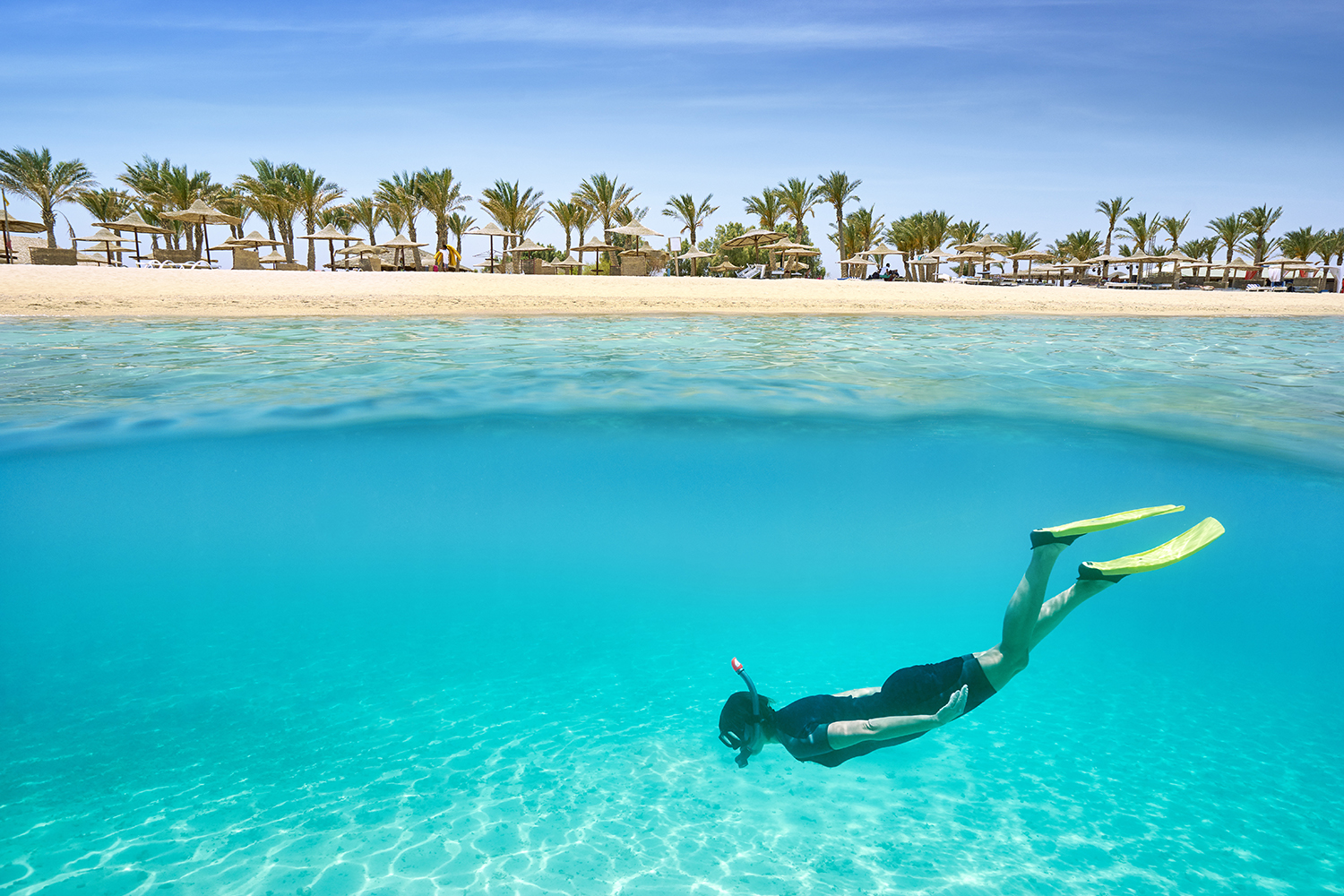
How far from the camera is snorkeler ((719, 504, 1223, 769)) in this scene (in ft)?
10.3

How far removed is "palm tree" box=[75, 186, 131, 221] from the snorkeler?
176ft

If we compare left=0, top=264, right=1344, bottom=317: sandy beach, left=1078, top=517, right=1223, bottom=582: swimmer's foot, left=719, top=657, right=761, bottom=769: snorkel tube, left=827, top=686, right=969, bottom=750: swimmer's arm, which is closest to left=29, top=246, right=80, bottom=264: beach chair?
left=0, top=264, right=1344, bottom=317: sandy beach

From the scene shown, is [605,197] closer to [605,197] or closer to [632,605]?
[605,197]

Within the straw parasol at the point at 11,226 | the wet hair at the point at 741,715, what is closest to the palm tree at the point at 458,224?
the straw parasol at the point at 11,226

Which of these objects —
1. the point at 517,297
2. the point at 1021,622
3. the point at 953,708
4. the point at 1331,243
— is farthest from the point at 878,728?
the point at 1331,243

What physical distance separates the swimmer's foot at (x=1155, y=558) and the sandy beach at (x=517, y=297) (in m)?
16.5

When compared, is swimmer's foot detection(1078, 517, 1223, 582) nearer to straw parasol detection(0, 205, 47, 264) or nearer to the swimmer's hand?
the swimmer's hand

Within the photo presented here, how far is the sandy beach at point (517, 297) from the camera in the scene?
655 inches

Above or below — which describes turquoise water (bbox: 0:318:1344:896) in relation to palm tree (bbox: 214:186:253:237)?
below

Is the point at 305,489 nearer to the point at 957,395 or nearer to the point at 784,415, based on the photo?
the point at 784,415

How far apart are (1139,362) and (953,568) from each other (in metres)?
4.98

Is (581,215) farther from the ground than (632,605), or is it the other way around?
(581,215)

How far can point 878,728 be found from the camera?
2.97 m

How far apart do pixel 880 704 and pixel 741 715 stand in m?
0.59
